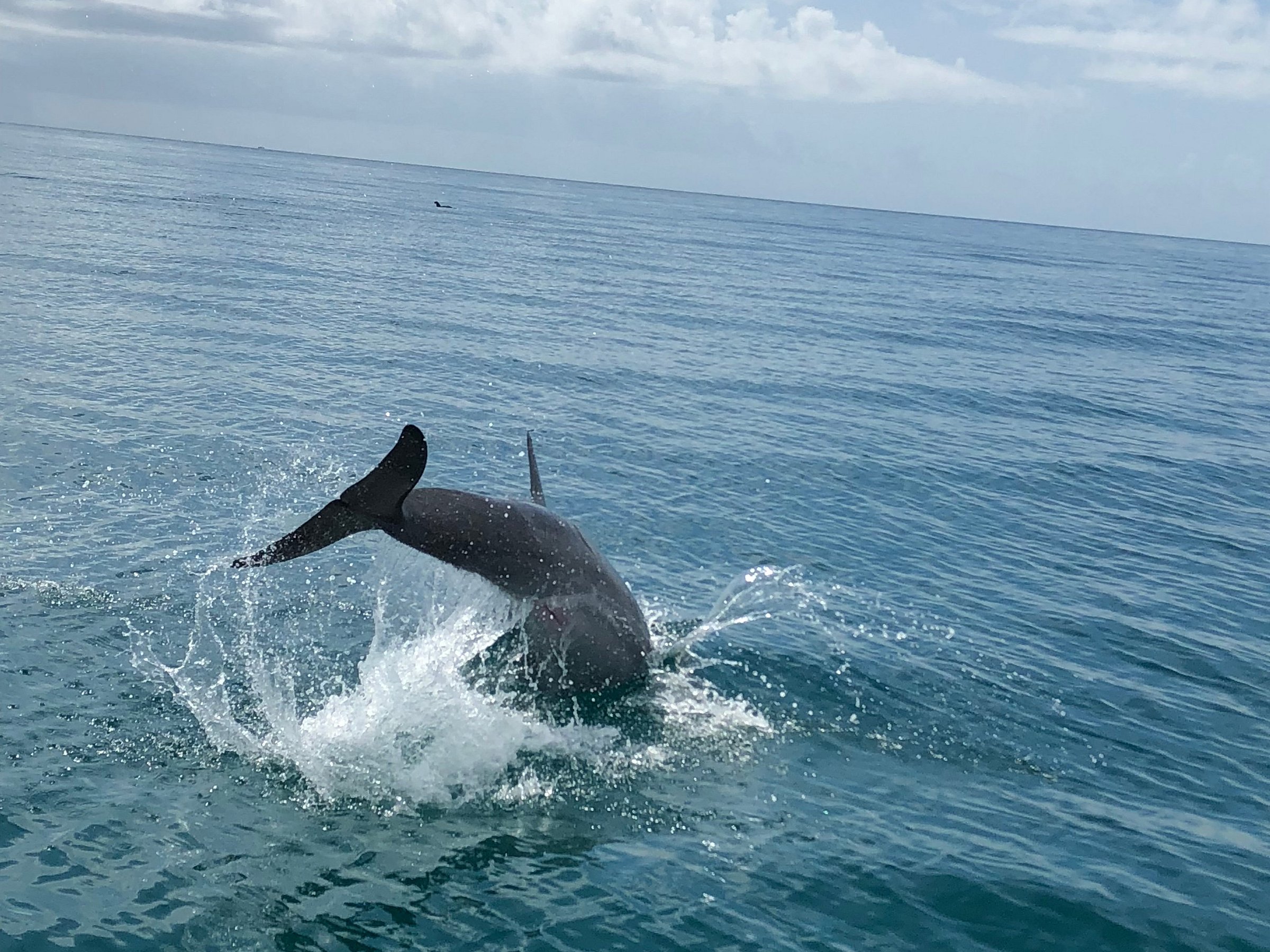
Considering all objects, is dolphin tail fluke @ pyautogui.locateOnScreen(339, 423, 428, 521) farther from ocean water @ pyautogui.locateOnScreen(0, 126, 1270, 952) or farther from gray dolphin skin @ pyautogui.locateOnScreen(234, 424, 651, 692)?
ocean water @ pyautogui.locateOnScreen(0, 126, 1270, 952)

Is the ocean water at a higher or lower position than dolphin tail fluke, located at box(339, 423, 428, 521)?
lower

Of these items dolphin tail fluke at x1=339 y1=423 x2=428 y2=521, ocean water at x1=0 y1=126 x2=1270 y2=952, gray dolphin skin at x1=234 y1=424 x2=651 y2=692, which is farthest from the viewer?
gray dolphin skin at x1=234 y1=424 x2=651 y2=692

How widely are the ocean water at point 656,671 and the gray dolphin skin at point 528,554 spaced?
0.58m

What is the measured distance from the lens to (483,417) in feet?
104

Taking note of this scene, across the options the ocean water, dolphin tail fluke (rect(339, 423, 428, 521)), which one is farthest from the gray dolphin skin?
the ocean water

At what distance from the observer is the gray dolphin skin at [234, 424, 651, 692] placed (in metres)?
12.2

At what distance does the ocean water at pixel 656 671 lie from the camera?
37.7 feet

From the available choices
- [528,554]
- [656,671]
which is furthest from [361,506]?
[656,671]

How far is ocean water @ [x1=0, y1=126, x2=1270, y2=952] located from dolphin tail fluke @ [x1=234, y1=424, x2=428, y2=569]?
2673 mm

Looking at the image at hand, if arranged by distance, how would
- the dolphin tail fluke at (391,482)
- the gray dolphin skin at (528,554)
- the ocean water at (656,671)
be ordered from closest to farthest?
the ocean water at (656,671) → the dolphin tail fluke at (391,482) → the gray dolphin skin at (528,554)

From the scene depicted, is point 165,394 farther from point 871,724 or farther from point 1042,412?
point 1042,412

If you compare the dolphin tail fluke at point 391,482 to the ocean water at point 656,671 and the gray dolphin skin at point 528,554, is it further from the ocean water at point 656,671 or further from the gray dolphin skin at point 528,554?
the ocean water at point 656,671

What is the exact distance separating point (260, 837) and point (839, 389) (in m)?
30.9

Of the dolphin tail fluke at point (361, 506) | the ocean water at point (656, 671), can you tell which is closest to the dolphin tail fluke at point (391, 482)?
the dolphin tail fluke at point (361, 506)
